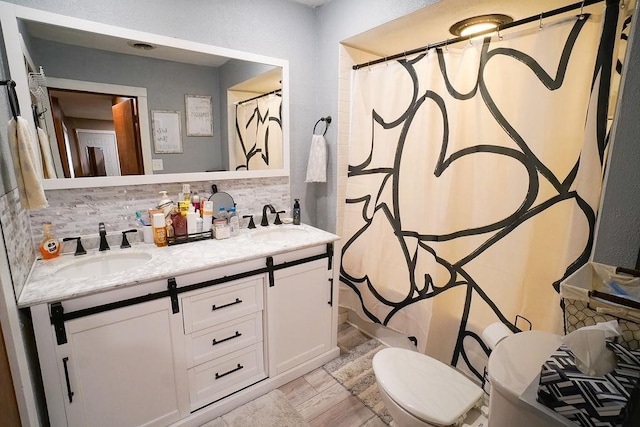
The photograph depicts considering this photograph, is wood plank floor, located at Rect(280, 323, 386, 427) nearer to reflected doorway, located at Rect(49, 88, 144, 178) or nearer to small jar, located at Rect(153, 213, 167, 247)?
small jar, located at Rect(153, 213, 167, 247)

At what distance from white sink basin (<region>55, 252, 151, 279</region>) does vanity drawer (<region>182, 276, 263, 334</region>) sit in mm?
376

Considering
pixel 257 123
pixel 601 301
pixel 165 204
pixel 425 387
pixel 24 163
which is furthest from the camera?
pixel 257 123

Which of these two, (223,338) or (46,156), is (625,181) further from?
(46,156)

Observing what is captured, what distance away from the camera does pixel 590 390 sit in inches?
23.6

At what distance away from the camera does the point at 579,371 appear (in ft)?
2.12

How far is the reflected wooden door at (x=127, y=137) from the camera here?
1.67 m

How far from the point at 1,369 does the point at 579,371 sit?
1.58m

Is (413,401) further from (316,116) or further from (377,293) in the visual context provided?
(316,116)

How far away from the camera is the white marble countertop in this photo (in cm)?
122

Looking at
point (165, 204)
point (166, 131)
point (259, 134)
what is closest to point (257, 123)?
point (259, 134)

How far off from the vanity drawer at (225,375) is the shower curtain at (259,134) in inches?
46.7

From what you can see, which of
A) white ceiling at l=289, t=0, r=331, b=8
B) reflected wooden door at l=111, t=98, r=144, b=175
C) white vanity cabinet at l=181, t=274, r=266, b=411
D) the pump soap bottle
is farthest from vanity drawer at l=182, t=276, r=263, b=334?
white ceiling at l=289, t=0, r=331, b=8

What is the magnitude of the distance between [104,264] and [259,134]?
1227mm

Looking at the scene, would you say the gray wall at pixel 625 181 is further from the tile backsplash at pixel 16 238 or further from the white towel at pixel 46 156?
the white towel at pixel 46 156
